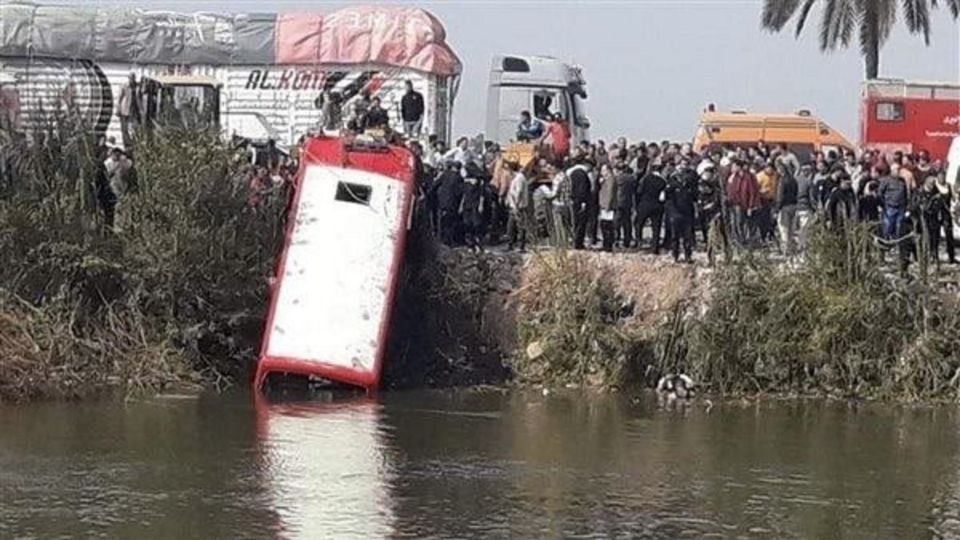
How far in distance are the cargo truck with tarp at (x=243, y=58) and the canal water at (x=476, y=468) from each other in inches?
383

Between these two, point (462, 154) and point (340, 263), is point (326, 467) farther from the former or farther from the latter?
point (462, 154)

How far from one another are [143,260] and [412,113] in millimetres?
8330

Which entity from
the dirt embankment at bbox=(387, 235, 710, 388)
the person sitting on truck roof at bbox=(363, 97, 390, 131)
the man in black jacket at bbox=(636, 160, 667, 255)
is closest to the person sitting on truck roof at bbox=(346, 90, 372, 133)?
the person sitting on truck roof at bbox=(363, 97, 390, 131)

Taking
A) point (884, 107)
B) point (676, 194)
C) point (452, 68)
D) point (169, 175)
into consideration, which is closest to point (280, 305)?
point (169, 175)

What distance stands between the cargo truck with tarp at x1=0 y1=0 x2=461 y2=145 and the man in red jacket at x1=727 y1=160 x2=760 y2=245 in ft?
21.7

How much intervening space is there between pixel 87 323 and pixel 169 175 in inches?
88.0

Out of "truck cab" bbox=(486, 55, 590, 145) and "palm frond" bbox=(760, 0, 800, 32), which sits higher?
"palm frond" bbox=(760, 0, 800, 32)

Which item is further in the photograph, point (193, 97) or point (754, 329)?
point (193, 97)

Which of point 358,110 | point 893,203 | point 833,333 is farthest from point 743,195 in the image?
point 358,110

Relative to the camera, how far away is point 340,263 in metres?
23.4

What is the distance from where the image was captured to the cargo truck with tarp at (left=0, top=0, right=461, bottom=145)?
31328 millimetres

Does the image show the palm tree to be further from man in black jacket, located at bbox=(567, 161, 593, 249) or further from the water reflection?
the water reflection

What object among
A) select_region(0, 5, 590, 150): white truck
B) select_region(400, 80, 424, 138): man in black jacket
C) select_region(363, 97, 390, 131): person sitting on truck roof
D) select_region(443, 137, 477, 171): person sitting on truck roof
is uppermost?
select_region(0, 5, 590, 150): white truck

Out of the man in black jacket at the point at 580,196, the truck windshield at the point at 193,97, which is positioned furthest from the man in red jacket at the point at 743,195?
the truck windshield at the point at 193,97
